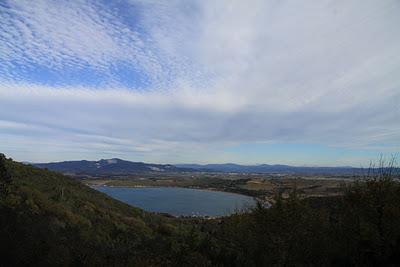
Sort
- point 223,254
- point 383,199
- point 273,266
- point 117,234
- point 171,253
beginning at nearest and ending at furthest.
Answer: point 273,266 → point 171,253 → point 223,254 → point 383,199 → point 117,234

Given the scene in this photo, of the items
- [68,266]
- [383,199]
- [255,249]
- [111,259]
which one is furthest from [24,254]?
[383,199]

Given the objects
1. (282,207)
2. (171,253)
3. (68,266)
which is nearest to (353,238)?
(282,207)

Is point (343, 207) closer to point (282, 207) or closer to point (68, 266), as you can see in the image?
point (282, 207)

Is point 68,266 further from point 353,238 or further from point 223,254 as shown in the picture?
point 353,238

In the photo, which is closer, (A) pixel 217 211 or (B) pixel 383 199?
(B) pixel 383 199

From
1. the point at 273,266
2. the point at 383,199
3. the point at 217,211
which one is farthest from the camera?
the point at 217,211

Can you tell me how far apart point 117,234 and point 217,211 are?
265ft

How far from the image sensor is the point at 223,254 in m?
A: 13.6

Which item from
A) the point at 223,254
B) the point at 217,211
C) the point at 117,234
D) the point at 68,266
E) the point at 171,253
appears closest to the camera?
the point at 68,266

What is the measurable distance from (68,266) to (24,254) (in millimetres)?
1447

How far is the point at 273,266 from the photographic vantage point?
38.8ft

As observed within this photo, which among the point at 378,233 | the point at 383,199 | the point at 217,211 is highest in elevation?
the point at 383,199

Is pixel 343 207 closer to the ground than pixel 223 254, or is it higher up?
higher up

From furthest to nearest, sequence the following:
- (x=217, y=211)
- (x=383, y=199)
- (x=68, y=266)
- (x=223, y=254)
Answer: (x=217, y=211)
(x=383, y=199)
(x=223, y=254)
(x=68, y=266)
